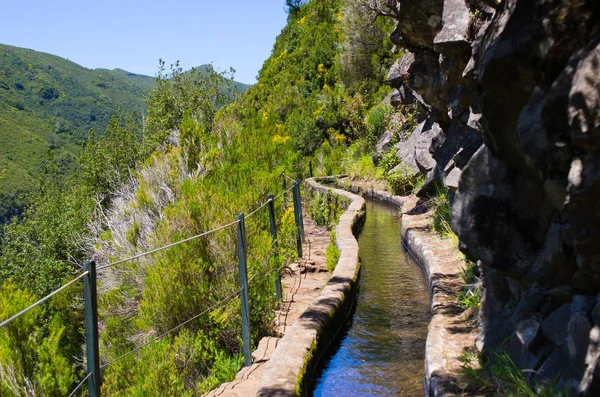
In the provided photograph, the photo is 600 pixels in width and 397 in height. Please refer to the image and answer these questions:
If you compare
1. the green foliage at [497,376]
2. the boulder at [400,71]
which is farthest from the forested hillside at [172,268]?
the boulder at [400,71]

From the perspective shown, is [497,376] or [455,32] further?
[455,32]

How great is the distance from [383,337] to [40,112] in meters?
143

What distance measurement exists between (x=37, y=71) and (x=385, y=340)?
184 metres

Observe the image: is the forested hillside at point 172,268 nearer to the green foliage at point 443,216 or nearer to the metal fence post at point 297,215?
the metal fence post at point 297,215

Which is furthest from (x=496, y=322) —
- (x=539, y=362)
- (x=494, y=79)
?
(x=494, y=79)

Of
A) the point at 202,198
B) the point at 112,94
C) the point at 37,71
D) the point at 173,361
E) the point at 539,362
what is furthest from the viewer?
the point at 112,94

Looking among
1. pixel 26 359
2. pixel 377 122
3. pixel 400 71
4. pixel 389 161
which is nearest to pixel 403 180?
pixel 389 161

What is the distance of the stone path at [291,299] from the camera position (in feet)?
14.7

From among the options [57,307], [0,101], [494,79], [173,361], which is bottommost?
[57,307]

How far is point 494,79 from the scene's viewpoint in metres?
3.21

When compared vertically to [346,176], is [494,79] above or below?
above

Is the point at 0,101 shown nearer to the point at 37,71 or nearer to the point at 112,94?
the point at 37,71

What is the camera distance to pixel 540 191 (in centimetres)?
319

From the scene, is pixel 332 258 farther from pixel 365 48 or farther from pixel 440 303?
pixel 365 48
